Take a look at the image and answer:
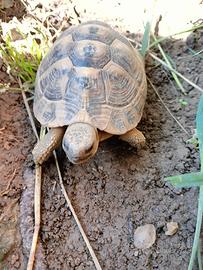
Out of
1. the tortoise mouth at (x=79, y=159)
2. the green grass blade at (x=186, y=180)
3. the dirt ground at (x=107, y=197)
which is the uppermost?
the green grass blade at (x=186, y=180)

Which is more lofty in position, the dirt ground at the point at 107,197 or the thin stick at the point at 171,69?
the thin stick at the point at 171,69

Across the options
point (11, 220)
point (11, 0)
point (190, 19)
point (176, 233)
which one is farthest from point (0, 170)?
point (190, 19)

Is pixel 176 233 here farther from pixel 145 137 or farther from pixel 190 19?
pixel 190 19

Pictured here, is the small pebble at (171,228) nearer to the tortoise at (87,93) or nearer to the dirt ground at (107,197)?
the dirt ground at (107,197)

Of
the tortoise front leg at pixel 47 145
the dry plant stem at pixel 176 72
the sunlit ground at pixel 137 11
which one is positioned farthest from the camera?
the sunlit ground at pixel 137 11

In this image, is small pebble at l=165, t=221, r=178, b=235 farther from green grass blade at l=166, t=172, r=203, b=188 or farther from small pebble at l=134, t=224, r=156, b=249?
green grass blade at l=166, t=172, r=203, b=188

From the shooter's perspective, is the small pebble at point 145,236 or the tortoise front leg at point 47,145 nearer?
the small pebble at point 145,236

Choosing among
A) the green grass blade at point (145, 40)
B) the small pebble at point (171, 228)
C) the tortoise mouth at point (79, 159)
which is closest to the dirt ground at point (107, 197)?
the small pebble at point (171, 228)

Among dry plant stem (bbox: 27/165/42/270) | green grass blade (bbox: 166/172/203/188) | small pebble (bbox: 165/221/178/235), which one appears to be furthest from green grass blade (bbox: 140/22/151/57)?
green grass blade (bbox: 166/172/203/188)
